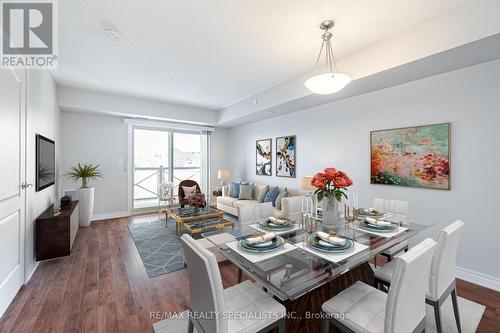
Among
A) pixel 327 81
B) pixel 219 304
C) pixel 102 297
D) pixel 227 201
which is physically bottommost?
pixel 102 297

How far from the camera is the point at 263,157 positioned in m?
5.52

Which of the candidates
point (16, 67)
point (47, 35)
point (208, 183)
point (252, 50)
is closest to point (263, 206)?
point (252, 50)

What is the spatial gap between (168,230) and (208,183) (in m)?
2.50

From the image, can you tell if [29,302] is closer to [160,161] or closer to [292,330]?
[292,330]

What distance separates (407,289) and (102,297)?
2.61m

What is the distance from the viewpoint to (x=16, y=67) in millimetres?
2164

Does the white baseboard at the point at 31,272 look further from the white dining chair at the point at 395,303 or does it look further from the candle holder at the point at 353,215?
the candle holder at the point at 353,215

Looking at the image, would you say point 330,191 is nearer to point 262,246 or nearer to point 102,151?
point 262,246

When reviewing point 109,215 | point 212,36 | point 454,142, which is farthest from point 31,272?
point 454,142

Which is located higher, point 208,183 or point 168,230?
point 208,183

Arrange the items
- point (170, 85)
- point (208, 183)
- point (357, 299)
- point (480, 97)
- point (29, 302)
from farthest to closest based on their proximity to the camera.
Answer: point (208, 183)
point (170, 85)
point (480, 97)
point (29, 302)
point (357, 299)

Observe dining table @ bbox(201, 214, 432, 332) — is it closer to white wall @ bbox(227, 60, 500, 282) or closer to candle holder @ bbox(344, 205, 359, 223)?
candle holder @ bbox(344, 205, 359, 223)

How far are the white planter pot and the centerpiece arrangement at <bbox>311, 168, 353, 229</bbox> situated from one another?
454 cm

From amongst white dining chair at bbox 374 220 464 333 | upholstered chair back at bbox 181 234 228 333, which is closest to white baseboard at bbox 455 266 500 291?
white dining chair at bbox 374 220 464 333
